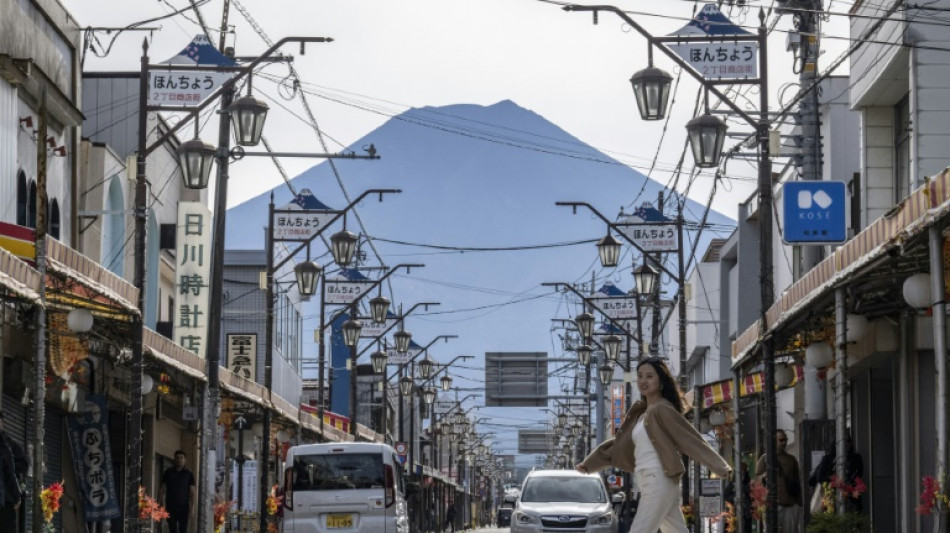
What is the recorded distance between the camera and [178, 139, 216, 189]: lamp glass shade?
2477cm

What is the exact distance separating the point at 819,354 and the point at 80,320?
948cm

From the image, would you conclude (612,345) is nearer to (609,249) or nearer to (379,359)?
(379,359)

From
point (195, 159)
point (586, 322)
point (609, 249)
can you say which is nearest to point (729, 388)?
point (609, 249)

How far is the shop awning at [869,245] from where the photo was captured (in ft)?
42.6

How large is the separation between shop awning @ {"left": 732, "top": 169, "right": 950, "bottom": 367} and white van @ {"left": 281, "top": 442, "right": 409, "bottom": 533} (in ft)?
29.7

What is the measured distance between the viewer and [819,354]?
859 inches

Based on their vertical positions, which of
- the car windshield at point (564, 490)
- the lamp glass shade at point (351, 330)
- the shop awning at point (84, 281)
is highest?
the lamp glass shade at point (351, 330)

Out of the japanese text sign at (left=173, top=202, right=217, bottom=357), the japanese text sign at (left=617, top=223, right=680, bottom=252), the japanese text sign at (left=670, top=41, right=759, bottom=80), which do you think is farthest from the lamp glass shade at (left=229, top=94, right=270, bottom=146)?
the japanese text sign at (left=173, top=202, right=217, bottom=357)

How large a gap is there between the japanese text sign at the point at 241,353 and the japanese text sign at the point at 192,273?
8495mm

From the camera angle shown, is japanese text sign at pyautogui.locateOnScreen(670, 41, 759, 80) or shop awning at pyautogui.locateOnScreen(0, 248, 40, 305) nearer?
shop awning at pyautogui.locateOnScreen(0, 248, 40, 305)

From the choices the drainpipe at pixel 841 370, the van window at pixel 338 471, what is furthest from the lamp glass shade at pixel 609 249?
the drainpipe at pixel 841 370

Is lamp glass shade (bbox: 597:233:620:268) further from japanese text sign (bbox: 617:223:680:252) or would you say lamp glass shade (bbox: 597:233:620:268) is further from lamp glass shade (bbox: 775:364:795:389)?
lamp glass shade (bbox: 775:364:795:389)

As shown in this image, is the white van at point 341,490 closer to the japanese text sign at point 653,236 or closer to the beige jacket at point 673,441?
the japanese text sign at point 653,236

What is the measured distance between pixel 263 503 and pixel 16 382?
41.7 ft
